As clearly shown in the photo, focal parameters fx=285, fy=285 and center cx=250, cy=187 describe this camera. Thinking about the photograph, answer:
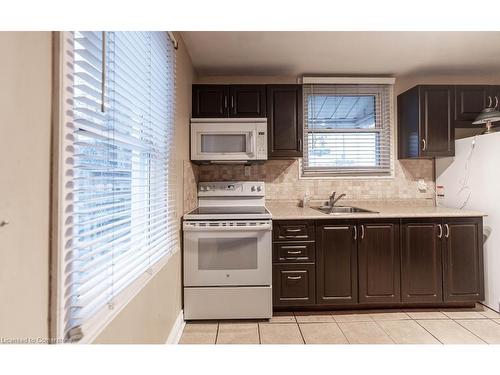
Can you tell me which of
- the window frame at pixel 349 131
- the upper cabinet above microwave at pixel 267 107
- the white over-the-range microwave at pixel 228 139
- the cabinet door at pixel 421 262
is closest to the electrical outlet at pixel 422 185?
the window frame at pixel 349 131

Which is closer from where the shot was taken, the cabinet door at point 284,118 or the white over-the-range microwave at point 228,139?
the white over-the-range microwave at point 228,139

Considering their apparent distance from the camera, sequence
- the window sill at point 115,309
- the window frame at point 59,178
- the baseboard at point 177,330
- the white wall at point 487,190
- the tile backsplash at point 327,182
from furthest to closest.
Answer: the tile backsplash at point 327,182
the white wall at point 487,190
the baseboard at point 177,330
the window sill at point 115,309
the window frame at point 59,178

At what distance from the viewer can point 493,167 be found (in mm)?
2436

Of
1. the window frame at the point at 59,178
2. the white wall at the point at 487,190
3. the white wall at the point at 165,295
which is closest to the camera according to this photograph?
the window frame at the point at 59,178

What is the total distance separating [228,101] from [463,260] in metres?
2.61

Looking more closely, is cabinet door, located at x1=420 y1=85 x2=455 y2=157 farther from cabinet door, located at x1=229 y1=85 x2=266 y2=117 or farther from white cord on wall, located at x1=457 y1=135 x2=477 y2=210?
cabinet door, located at x1=229 y1=85 x2=266 y2=117

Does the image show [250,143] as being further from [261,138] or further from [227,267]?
[227,267]

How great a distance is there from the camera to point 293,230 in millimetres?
2477

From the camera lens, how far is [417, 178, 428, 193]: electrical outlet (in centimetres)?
317

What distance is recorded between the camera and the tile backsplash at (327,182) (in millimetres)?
3156

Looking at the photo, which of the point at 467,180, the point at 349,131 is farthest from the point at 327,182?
the point at 467,180

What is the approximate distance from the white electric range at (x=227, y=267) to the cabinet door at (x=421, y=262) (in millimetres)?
1215

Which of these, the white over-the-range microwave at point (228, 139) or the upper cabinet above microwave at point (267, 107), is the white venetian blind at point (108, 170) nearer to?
the white over-the-range microwave at point (228, 139)

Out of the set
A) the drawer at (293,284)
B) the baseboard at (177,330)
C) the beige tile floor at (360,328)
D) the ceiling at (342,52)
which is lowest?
the beige tile floor at (360,328)
